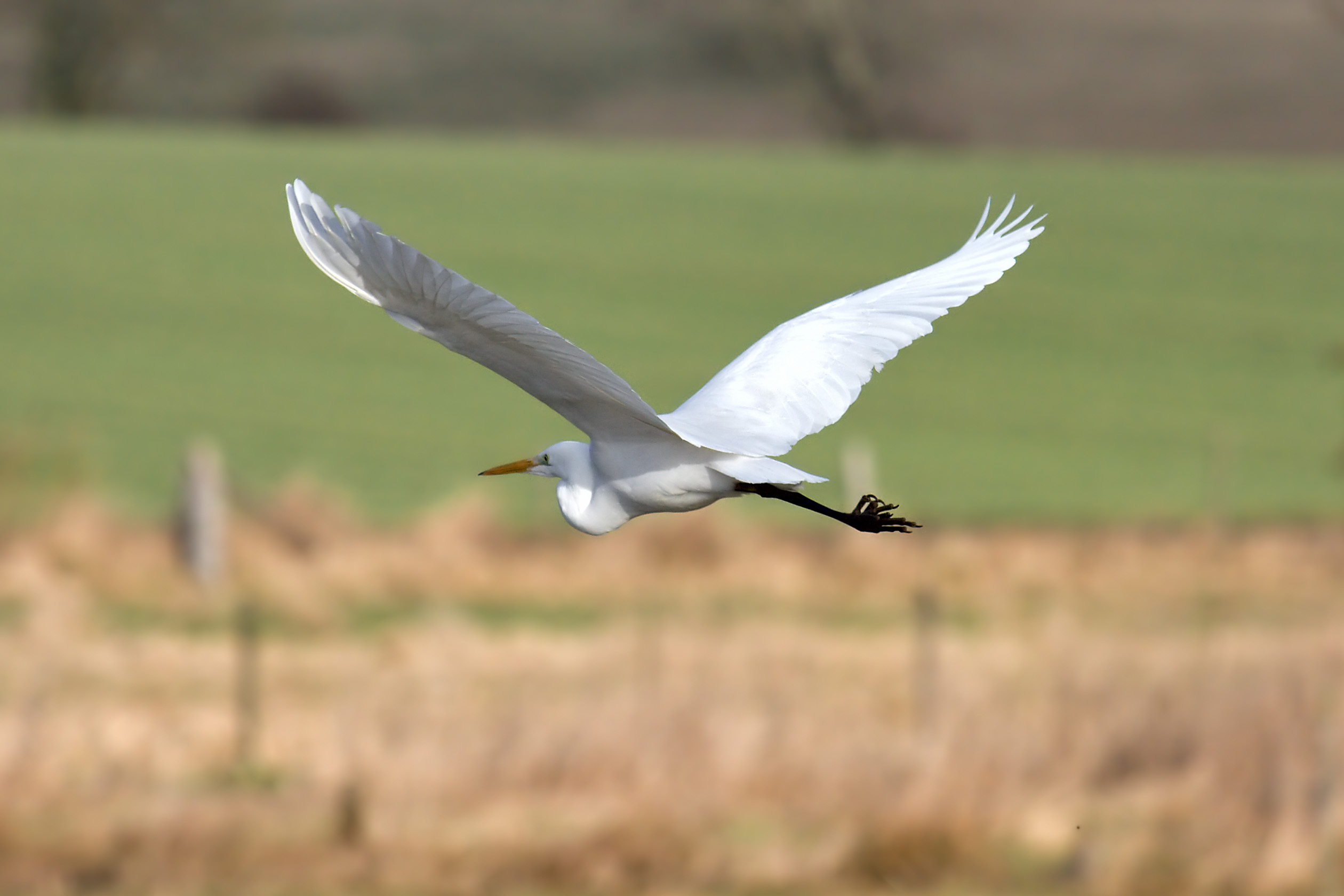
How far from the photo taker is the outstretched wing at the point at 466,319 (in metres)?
2.82

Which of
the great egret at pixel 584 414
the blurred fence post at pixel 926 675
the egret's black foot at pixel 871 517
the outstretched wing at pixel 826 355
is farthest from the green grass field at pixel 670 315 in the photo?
the great egret at pixel 584 414

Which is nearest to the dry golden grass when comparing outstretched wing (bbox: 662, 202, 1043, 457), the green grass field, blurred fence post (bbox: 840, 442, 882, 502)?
blurred fence post (bbox: 840, 442, 882, 502)

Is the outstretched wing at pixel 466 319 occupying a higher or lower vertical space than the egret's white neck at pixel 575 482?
higher

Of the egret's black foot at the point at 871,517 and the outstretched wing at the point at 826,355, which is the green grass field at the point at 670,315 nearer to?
the outstretched wing at the point at 826,355

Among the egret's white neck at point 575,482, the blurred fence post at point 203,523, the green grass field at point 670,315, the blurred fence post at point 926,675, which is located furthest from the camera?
the green grass field at point 670,315

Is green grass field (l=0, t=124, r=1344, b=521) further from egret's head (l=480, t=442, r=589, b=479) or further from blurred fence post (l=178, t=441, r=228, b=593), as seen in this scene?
egret's head (l=480, t=442, r=589, b=479)

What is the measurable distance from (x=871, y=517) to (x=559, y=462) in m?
0.70

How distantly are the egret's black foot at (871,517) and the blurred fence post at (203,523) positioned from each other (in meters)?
17.6

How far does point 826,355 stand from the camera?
3.91 meters

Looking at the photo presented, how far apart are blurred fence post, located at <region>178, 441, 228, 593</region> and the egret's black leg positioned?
17.6 meters

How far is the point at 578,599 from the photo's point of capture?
67.8ft

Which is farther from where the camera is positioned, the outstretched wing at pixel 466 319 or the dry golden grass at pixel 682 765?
the dry golden grass at pixel 682 765

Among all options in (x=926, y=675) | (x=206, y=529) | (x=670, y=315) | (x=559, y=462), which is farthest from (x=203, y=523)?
(x=559, y=462)

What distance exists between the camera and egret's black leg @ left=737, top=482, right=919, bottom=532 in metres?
3.07
